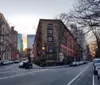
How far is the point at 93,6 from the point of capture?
19.5 metres

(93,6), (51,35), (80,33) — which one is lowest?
(80,33)

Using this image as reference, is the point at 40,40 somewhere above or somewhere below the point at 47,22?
below

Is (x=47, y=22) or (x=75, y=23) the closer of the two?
(x=75, y=23)

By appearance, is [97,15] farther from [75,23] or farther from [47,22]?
[47,22]

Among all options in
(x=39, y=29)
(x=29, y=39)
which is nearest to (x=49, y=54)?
(x=39, y=29)

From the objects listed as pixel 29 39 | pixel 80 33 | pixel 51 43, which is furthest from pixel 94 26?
pixel 29 39

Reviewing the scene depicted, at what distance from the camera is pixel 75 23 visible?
2125 cm

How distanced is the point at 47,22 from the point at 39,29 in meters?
4.38

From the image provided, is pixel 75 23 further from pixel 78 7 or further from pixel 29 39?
pixel 29 39

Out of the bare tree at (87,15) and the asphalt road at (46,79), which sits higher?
the bare tree at (87,15)

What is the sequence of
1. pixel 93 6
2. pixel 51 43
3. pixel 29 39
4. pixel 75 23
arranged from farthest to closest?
pixel 29 39 < pixel 51 43 < pixel 75 23 < pixel 93 6

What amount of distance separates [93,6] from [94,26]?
2.46m

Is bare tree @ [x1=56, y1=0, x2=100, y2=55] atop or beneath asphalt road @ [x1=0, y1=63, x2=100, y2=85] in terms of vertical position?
atop

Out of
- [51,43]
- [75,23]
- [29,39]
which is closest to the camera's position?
[75,23]
